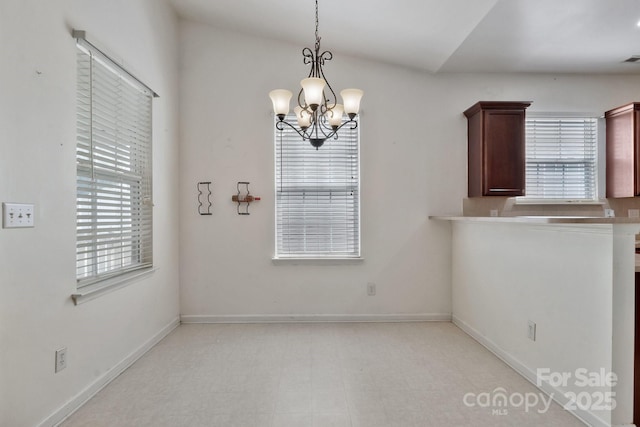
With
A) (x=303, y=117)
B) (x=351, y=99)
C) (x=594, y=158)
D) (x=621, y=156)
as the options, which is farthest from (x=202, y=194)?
(x=621, y=156)

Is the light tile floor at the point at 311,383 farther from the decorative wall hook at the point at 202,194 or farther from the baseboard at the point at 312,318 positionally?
the decorative wall hook at the point at 202,194

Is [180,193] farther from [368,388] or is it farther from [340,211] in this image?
[368,388]

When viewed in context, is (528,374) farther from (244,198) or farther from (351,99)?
(244,198)

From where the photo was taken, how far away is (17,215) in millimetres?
1608

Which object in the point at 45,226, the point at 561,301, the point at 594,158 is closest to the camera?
the point at 45,226

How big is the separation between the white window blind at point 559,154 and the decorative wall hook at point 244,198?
302 centimetres

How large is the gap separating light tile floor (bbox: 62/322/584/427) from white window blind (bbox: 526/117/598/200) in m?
1.95

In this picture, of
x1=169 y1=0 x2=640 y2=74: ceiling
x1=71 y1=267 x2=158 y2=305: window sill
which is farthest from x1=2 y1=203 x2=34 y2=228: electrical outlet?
x1=169 y1=0 x2=640 y2=74: ceiling

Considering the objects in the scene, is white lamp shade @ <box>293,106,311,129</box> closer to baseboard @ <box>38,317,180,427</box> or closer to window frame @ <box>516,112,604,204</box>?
baseboard @ <box>38,317,180,427</box>

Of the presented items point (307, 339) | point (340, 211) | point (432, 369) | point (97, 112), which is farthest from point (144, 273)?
point (432, 369)

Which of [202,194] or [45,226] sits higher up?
[202,194]

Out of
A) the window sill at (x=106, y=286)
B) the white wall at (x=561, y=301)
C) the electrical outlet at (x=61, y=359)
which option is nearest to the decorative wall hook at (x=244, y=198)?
the window sill at (x=106, y=286)

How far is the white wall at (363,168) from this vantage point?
3537mm

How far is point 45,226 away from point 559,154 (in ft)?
15.1
